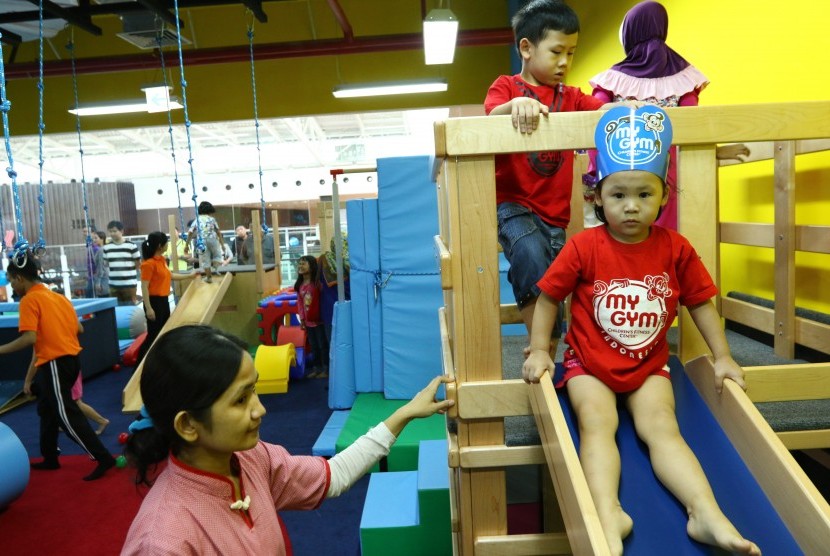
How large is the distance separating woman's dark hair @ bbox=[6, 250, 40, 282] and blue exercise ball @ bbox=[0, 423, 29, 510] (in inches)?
42.6

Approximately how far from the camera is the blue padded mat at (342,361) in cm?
623

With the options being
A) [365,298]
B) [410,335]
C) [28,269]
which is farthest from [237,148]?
[28,269]

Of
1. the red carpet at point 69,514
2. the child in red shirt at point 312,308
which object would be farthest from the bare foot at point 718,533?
the child in red shirt at point 312,308

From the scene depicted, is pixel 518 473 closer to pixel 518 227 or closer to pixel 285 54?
pixel 518 227

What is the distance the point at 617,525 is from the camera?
1.36 m

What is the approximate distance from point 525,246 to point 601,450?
759mm

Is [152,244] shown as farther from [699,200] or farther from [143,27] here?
[699,200]

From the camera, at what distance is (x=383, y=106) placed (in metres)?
11.2

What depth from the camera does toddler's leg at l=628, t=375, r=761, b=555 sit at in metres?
1.32

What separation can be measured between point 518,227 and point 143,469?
1.38 m

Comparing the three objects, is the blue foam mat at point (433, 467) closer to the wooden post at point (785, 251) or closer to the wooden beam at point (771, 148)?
the wooden post at point (785, 251)

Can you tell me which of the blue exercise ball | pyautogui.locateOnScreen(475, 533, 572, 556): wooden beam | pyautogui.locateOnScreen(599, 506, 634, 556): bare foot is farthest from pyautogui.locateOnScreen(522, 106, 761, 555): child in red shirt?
the blue exercise ball

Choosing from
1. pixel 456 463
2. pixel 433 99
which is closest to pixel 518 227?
pixel 456 463

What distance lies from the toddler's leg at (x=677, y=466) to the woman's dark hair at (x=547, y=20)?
4.07 feet
